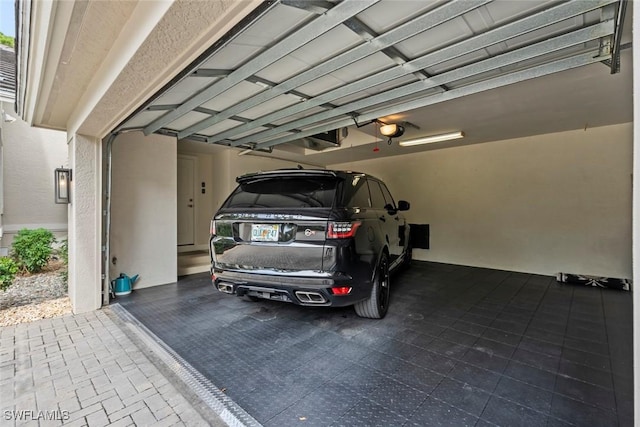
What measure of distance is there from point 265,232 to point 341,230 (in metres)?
0.71

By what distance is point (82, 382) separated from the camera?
80.7 inches

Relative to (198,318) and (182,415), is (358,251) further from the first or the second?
(198,318)

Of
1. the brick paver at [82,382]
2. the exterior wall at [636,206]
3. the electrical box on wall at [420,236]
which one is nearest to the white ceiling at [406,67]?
the exterior wall at [636,206]

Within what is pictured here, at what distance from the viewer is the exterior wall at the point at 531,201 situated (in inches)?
184

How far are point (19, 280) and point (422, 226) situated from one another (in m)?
7.99

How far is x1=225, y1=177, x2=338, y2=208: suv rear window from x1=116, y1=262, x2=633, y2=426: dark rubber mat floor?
133cm

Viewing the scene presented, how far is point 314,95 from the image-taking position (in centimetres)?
299

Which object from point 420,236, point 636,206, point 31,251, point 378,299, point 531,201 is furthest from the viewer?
point 420,236

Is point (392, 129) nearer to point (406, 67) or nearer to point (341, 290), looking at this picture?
point (406, 67)

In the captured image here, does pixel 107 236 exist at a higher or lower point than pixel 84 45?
lower

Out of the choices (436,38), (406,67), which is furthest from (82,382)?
(436,38)

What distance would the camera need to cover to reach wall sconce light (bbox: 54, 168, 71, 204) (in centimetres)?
359

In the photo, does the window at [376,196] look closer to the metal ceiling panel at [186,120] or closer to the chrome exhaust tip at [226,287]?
the chrome exhaust tip at [226,287]

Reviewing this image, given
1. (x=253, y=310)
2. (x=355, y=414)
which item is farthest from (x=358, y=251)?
(x=253, y=310)
